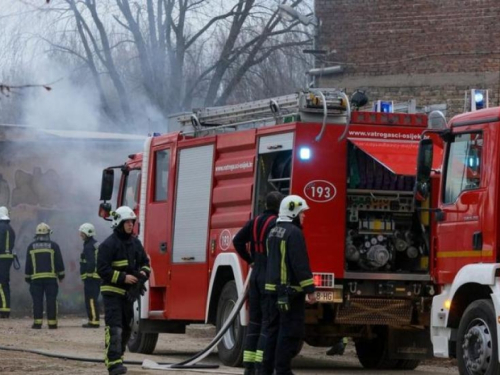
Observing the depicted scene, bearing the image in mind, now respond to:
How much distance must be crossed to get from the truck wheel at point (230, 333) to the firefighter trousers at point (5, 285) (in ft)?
32.9

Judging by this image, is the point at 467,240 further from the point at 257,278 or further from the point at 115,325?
the point at 115,325

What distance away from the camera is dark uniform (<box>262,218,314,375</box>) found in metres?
11.8

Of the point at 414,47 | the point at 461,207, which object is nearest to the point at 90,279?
the point at 414,47

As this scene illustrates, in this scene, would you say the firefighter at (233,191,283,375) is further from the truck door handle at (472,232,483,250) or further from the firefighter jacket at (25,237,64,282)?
the firefighter jacket at (25,237,64,282)

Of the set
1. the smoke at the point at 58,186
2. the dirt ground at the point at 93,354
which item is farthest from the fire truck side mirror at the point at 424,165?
the smoke at the point at 58,186

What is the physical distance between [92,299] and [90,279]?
1.18 feet

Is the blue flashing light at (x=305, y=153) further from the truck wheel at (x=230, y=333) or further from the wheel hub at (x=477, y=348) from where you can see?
the wheel hub at (x=477, y=348)

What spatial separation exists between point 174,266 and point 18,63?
14.9 meters

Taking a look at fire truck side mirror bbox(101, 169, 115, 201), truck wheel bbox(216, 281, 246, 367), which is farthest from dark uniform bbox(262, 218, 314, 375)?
fire truck side mirror bbox(101, 169, 115, 201)

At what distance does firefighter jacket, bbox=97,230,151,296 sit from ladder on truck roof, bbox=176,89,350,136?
2.37 meters

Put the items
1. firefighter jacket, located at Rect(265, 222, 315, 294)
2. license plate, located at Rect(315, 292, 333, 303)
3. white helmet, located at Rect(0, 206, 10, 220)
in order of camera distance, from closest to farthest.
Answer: firefighter jacket, located at Rect(265, 222, 315, 294), license plate, located at Rect(315, 292, 333, 303), white helmet, located at Rect(0, 206, 10, 220)

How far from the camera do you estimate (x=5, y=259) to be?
80.9ft

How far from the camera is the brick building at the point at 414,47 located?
2303 centimetres

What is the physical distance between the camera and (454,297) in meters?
12.2
